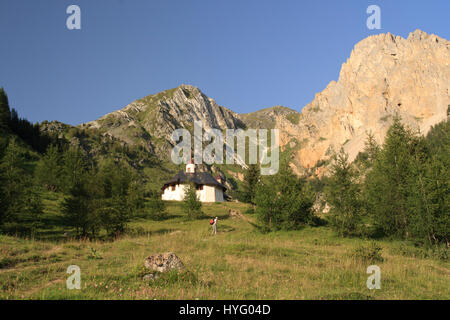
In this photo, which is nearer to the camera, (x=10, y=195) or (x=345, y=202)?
(x=10, y=195)

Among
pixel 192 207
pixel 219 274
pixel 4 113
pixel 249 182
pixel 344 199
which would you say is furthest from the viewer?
pixel 4 113

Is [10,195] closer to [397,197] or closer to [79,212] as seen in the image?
[79,212]

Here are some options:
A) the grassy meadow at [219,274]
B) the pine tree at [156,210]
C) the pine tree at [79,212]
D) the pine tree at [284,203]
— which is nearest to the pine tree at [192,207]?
the pine tree at [156,210]

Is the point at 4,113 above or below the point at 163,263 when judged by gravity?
above

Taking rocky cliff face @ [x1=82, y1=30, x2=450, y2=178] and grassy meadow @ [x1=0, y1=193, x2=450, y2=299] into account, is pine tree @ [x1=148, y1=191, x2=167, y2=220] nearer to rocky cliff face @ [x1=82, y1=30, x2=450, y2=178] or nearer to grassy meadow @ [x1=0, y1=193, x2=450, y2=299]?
grassy meadow @ [x1=0, y1=193, x2=450, y2=299]

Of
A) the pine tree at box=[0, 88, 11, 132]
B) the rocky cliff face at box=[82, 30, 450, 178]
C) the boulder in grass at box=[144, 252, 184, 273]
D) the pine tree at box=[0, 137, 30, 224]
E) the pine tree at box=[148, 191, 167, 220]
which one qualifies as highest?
the rocky cliff face at box=[82, 30, 450, 178]

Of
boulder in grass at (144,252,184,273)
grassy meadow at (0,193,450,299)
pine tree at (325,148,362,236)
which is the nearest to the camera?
grassy meadow at (0,193,450,299)

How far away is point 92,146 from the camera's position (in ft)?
452

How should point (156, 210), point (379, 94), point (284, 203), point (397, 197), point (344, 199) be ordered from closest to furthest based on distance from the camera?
point (397, 197), point (344, 199), point (284, 203), point (156, 210), point (379, 94)

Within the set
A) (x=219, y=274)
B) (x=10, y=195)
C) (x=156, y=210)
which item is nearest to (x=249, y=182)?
(x=156, y=210)

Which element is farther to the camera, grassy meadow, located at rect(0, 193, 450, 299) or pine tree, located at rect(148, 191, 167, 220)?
pine tree, located at rect(148, 191, 167, 220)

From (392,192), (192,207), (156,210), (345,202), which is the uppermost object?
(392,192)

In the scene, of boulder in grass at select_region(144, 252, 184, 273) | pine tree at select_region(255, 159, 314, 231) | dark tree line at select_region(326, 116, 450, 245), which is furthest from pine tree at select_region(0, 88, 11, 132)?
dark tree line at select_region(326, 116, 450, 245)
